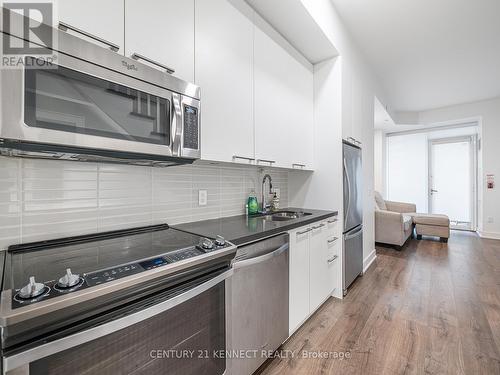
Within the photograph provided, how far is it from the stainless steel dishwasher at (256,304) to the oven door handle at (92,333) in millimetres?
303

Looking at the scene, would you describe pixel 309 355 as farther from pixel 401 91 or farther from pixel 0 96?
pixel 401 91

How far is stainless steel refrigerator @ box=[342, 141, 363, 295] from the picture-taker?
2.41 metres

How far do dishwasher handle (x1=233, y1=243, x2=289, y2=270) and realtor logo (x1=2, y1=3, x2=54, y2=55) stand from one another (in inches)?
44.0

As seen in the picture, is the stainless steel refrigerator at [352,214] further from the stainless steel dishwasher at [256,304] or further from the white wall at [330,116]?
the stainless steel dishwasher at [256,304]

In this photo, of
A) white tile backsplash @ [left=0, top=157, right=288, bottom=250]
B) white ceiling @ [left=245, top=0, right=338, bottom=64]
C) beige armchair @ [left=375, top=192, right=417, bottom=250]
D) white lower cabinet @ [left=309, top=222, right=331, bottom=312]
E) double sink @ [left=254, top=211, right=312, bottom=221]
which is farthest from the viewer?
beige armchair @ [left=375, top=192, right=417, bottom=250]

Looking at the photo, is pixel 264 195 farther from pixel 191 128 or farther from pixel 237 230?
pixel 191 128

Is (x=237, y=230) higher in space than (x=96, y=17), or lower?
lower

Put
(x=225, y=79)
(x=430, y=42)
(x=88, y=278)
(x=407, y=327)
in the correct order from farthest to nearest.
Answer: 1. (x=430, y=42)
2. (x=407, y=327)
3. (x=225, y=79)
4. (x=88, y=278)

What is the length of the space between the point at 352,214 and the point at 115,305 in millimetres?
2443

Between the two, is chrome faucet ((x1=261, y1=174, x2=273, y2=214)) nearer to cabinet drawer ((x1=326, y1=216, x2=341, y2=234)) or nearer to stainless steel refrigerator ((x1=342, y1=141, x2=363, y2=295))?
cabinet drawer ((x1=326, y1=216, x2=341, y2=234))

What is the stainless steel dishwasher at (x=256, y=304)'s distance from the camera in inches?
46.1

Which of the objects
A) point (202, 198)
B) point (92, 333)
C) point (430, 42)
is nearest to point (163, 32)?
point (202, 198)

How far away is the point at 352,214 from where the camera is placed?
2.57 metres

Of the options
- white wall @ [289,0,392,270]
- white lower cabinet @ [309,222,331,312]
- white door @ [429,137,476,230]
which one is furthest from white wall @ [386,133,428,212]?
white lower cabinet @ [309,222,331,312]
